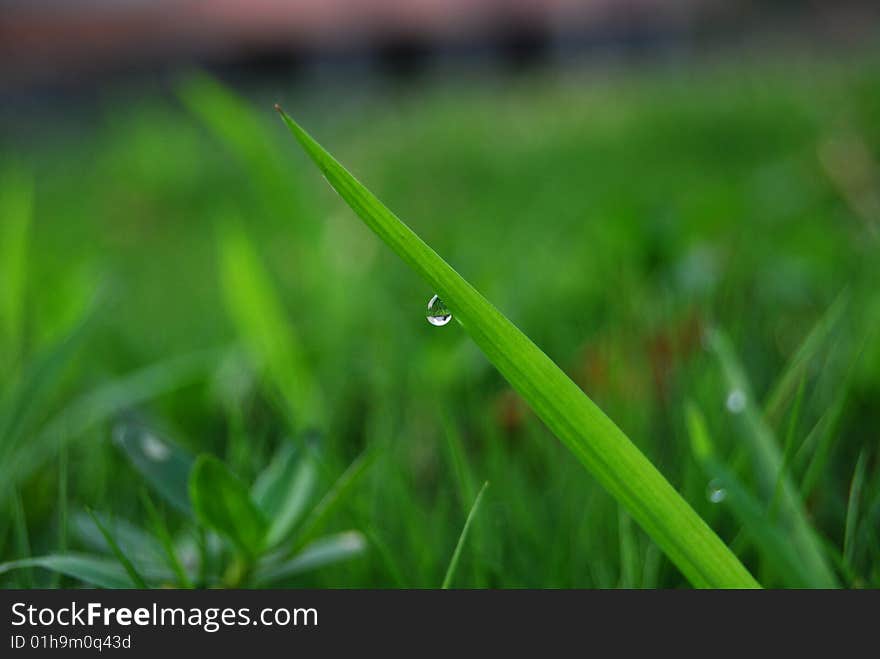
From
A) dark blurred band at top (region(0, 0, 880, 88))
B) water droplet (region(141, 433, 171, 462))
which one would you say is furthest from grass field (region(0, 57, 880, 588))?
dark blurred band at top (region(0, 0, 880, 88))

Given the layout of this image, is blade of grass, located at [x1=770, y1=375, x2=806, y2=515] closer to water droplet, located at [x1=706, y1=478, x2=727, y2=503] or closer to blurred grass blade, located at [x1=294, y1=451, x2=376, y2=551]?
water droplet, located at [x1=706, y1=478, x2=727, y2=503]

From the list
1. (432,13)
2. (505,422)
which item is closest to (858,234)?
(505,422)

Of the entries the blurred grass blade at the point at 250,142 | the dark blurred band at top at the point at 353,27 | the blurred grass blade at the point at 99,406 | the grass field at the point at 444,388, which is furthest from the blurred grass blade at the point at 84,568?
the dark blurred band at top at the point at 353,27

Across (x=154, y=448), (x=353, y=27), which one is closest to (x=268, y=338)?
(x=154, y=448)

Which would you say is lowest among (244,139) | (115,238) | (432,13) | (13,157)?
(244,139)

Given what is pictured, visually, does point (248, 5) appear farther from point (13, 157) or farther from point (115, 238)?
point (115, 238)

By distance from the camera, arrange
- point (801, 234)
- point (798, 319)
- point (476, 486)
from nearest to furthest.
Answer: point (476, 486) < point (798, 319) < point (801, 234)
